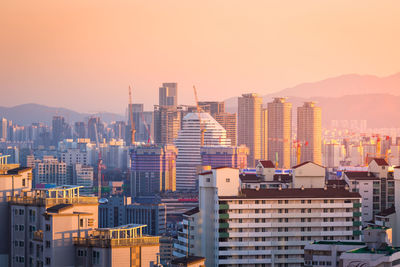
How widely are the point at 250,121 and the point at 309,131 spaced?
431 inches

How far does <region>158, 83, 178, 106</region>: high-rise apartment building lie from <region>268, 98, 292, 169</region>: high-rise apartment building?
22.5 metres

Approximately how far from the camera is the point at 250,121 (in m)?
180

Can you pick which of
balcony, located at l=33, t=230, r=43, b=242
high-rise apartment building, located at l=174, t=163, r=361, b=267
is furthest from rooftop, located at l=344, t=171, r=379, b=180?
balcony, located at l=33, t=230, r=43, b=242

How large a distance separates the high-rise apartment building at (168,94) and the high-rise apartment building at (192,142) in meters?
36.0

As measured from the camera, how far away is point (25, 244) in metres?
27.6

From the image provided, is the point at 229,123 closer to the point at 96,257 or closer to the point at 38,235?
the point at 38,235

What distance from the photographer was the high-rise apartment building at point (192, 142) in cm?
14288

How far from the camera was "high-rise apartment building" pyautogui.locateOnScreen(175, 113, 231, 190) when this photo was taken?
142875mm

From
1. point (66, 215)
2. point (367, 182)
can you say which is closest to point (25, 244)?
point (66, 215)

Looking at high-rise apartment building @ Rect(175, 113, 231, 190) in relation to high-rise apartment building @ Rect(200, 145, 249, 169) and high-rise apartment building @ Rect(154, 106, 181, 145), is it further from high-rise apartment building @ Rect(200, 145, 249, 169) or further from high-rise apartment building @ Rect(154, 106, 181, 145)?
high-rise apartment building @ Rect(154, 106, 181, 145)

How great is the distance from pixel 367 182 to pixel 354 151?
118858 millimetres

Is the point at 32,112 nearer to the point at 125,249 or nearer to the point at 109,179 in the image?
the point at 109,179

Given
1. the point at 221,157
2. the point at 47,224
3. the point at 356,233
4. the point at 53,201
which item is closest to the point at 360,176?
the point at 356,233

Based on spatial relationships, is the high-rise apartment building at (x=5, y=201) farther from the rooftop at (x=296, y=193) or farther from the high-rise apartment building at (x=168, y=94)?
the high-rise apartment building at (x=168, y=94)
